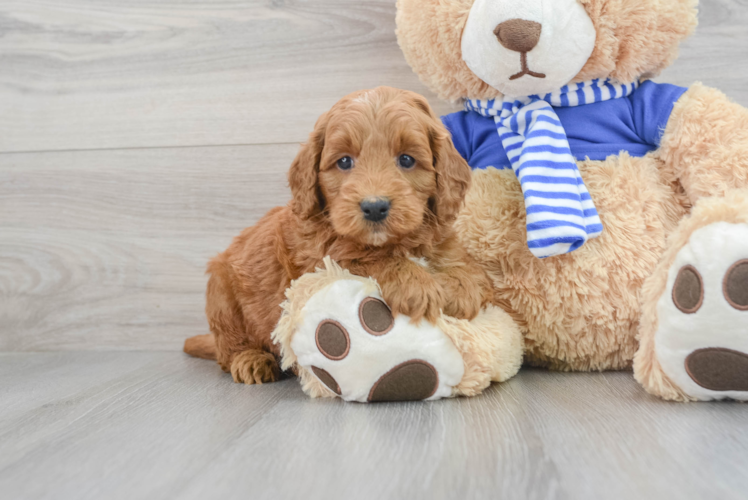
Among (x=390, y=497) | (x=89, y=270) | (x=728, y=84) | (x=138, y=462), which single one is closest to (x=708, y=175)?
(x=728, y=84)

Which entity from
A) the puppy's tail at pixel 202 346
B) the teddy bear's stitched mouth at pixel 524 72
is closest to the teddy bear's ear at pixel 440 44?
the teddy bear's stitched mouth at pixel 524 72

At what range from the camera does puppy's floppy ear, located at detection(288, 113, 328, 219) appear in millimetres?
1248

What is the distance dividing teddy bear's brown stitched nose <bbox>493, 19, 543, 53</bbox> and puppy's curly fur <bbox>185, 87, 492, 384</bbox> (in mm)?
231

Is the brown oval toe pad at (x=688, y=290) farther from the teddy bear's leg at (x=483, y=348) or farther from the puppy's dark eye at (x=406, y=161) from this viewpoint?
the puppy's dark eye at (x=406, y=161)

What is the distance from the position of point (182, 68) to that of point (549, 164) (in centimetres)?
135

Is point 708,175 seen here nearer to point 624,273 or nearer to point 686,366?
point 624,273

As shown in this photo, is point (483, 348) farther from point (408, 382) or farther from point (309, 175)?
point (309, 175)

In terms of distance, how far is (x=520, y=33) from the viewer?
4.10ft

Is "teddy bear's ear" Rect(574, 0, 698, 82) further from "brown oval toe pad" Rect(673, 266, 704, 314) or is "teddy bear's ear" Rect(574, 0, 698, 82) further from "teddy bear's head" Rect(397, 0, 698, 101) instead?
"brown oval toe pad" Rect(673, 266, 704, 314)

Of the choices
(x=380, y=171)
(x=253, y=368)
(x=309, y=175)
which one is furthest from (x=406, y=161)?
(x=253, y=368)

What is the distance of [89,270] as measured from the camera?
6.70ft

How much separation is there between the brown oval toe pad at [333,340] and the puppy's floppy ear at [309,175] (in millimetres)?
266

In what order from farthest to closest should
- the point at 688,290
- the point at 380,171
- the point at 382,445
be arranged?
1. the point at 380,171
2. the point at 688,290
3. the point at 382,445

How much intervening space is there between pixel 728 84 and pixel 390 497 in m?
1.64
